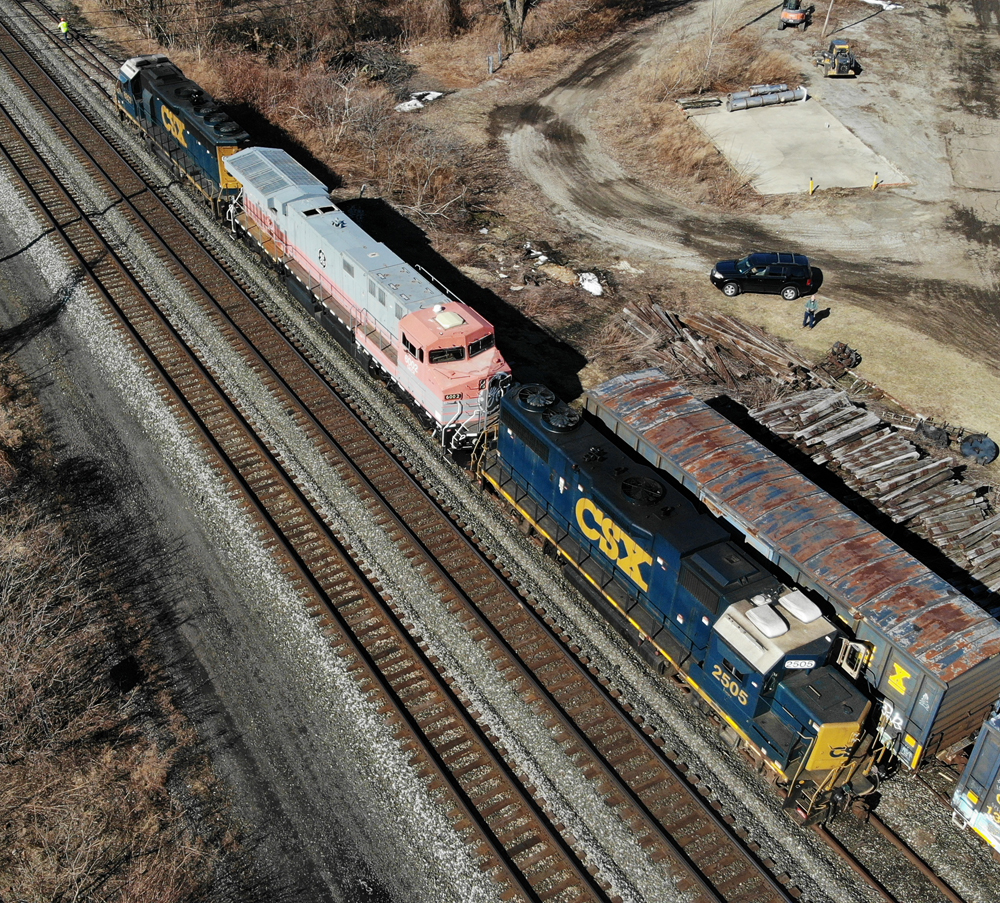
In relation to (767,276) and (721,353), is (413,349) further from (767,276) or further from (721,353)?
(767,276)

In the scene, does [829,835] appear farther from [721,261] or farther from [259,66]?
[259,66]

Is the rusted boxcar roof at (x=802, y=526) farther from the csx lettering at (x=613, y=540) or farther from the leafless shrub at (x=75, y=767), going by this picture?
the leafless shrub at (x=75, y=767)

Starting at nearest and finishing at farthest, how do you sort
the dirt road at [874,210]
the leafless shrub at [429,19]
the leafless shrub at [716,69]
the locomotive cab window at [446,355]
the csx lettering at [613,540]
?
the csx lettering at [613,540] → the locomotive cab window at [446,355] → the dirt road at [874,210] → the leafless shrub at [716,69] → the leafless shrub at [429,19]

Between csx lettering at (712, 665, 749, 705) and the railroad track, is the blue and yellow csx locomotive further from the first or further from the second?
the railroad track

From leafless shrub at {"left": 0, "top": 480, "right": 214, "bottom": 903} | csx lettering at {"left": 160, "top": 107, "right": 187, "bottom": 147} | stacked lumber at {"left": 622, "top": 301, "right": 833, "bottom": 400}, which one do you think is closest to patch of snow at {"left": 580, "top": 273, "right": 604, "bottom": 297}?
stacked lumber at {"left": 622, "top": 301, "right": 833, "bottom": 400}

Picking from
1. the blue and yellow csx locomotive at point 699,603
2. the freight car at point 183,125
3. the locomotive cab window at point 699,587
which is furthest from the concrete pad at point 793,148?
the locomotive cab window at point 699,587

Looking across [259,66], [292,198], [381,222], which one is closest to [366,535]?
[292,198]

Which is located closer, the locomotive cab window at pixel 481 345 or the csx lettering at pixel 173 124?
the locomotive cab window at pixel 481 345
